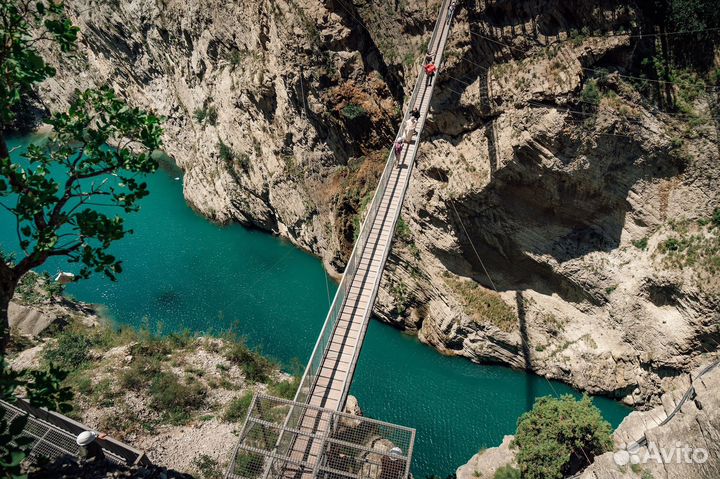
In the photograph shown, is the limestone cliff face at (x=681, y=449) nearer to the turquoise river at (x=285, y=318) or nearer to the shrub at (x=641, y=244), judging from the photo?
the shrub at (x=641, y=244)

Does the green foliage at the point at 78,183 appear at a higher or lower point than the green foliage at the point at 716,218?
lower

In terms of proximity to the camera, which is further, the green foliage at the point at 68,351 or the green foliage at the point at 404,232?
the green foliage at the point at 404,232

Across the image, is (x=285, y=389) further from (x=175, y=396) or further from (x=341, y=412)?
(x=341, y=412)

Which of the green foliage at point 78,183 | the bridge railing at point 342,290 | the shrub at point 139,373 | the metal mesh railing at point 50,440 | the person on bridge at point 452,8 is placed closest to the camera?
the green foliage at point 78,183

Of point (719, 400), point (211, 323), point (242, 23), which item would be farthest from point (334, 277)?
point (719, 400)

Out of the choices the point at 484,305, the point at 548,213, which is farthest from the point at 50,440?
the point at 548,213

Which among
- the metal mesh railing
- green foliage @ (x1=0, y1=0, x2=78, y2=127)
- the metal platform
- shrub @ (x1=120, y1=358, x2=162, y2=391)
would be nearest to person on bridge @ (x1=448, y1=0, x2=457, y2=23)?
green foliage @ (x1=0, y1=0, x2=78, y2=127)

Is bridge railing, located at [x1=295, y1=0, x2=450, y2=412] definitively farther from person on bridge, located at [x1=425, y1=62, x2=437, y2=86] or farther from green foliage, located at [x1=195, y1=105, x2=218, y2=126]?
green foliage, located at [x1=195, y1=105, x2=218, y2=126]

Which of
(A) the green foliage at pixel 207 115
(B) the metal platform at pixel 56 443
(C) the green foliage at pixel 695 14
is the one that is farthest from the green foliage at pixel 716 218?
(A) the green foliage at pixel 207 115
